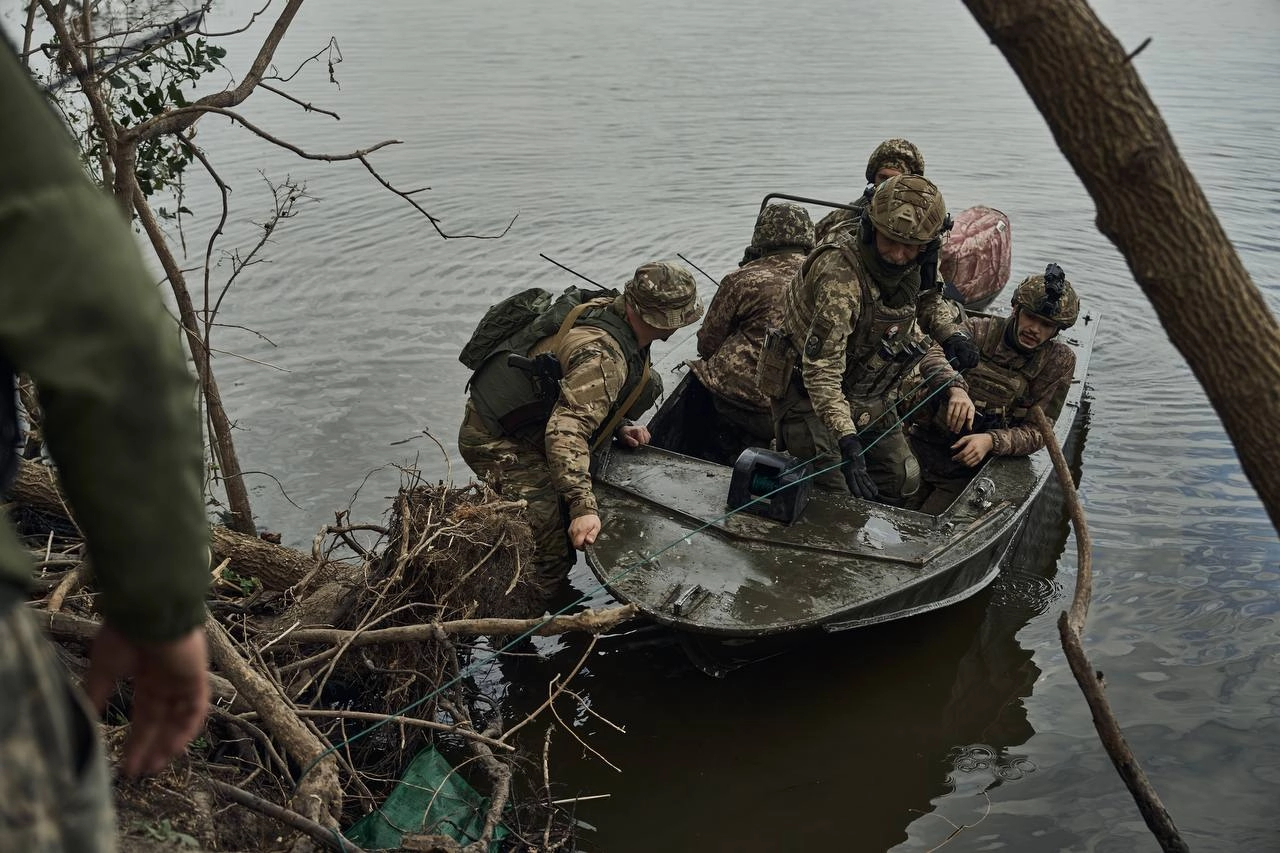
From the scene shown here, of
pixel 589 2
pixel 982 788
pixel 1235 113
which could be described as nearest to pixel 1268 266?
pixel 1235 113

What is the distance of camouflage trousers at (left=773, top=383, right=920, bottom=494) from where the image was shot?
6.95 meters

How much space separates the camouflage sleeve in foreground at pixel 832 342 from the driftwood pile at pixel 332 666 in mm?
1788

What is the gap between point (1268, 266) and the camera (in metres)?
13.2

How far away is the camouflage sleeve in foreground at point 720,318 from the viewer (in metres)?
8.02

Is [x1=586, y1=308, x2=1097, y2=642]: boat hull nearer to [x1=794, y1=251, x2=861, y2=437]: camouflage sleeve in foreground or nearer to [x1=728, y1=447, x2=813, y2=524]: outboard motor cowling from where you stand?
[x1=728, y1=447, x2=813, y2=524]: outboard motor cowling

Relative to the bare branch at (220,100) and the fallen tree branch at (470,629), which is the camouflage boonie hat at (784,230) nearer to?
the bare branch at (220,100)

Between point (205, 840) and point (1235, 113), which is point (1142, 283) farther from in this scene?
point (1235, 113)

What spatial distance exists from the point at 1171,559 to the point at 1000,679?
1.97 metres

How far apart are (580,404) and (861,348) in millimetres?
1758

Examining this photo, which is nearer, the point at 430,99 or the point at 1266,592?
the point at 1266,592

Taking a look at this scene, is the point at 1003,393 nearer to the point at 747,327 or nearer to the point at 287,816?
the point at 747,327

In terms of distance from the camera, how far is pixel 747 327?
791cm

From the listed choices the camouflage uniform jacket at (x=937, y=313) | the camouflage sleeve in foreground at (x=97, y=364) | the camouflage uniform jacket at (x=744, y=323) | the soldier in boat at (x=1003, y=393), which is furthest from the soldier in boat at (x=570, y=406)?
the camouflage sleeve in foreground at (x=97, y=364)

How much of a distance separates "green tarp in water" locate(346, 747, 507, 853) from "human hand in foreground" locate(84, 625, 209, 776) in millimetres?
2583
